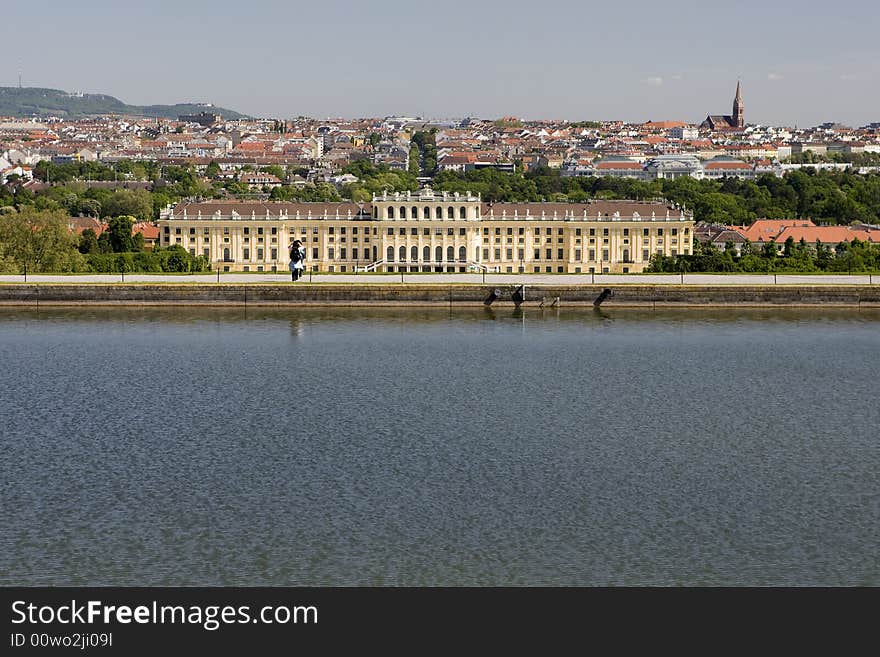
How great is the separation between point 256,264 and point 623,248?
1372 cm

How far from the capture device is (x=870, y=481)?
1603cm

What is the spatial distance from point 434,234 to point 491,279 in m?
14.0

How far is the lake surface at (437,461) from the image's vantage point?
13.2 meters

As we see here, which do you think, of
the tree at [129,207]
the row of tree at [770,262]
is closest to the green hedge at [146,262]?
the row of tree at [770,262]

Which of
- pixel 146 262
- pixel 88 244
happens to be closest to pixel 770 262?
pixel 146 262

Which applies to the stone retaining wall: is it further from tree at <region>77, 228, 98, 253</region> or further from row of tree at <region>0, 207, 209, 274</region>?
tree at <region>77, 228, 98, 253</region>

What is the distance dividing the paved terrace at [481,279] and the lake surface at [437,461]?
9.00 m

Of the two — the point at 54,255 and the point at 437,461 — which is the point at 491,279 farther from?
the point at 437,461

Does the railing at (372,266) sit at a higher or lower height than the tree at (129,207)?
lower

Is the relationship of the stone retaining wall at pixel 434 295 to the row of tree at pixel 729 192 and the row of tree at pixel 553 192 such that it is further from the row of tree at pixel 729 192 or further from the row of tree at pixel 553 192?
the row of tree at pixel 729 192

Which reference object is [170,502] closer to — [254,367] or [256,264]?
[254,367]

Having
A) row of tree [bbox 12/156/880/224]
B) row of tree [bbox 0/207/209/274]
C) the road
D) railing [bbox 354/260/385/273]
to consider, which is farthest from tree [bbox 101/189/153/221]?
the road

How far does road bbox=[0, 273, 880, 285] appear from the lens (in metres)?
37.4
